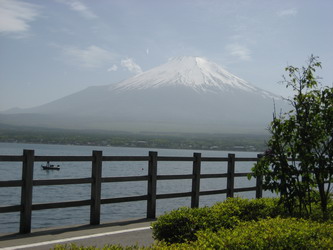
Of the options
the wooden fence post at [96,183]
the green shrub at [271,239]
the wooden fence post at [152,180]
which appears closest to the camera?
the green shrub at [271,239]

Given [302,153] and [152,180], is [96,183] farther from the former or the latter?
[302,153]

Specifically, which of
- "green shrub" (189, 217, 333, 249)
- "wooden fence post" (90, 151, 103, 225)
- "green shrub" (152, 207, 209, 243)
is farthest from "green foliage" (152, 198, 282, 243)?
"wooden fence post" (90, 151, 103, 225)

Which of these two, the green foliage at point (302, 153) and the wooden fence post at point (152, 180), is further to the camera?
the wooden fence post at point (152, 180)

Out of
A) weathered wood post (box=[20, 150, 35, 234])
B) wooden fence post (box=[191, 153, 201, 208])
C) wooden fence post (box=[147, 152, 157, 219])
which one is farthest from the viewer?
wooden fence post (box=[191, 153, 201, 208])

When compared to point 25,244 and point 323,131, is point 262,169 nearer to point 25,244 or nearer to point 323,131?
point 323,131

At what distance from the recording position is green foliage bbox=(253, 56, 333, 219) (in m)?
9.24

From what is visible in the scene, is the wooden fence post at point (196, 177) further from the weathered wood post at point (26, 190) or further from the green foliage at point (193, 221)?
the weathered wood post at point (26, 190)

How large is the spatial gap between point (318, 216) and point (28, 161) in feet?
16.7

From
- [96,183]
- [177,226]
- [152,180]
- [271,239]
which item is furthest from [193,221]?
[152,180]

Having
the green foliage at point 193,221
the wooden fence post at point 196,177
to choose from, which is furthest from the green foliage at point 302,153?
the wooden fence post at point 196,177

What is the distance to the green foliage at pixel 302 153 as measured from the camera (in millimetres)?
9242

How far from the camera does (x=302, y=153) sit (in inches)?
369

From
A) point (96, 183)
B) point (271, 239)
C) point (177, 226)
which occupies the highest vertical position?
point (96, 183)

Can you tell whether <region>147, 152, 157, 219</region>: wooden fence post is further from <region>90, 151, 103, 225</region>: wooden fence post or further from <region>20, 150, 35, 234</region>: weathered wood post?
<region>20, 150, 35, 234</region>: weathered wood post
